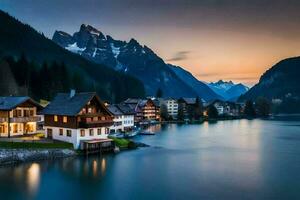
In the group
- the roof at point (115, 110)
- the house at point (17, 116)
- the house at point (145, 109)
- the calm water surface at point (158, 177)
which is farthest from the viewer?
the house at point (145, 109)

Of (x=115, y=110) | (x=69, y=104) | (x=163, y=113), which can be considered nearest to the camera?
(x=69, y=104)

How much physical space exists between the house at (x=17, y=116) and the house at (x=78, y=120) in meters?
2.49

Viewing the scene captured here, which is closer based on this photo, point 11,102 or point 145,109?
point 11,102

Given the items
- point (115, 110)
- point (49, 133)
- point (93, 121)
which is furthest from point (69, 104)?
point (115, 110)

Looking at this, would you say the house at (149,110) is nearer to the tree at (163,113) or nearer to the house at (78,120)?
the tree at (163,113)

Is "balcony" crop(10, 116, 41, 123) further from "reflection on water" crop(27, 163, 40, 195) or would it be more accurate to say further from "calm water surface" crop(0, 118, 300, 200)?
"reflection on water" crop(27, 163, 40, 195)

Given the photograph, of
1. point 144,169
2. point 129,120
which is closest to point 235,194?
point 144,169

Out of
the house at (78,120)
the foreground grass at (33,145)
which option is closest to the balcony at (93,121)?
the house at (78,120)

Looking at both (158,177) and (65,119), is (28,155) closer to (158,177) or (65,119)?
(65,119)

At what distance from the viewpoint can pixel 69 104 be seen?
6844 cm

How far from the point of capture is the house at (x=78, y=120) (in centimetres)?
6519

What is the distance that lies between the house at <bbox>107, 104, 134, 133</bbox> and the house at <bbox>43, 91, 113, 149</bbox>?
36.9 m

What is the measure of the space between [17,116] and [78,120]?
36.8 feet

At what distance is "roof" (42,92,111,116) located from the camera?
66.3 m
